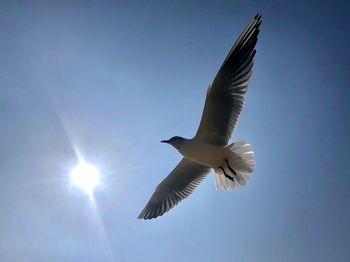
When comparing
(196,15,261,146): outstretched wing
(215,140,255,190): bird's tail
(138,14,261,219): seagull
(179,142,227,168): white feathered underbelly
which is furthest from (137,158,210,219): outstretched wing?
(196,15,261,146): outstretched wing

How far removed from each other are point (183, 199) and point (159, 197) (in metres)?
0.33

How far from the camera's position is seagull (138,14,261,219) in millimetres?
5602

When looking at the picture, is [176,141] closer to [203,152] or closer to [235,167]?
[203,152]

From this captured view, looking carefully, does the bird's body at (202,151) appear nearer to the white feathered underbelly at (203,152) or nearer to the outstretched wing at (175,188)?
the white feathered underbelly at (203,152)

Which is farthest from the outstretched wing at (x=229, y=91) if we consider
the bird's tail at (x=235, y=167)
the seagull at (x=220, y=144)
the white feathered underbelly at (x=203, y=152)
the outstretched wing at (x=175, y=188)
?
the outstretched wing at (x=175, y=188)

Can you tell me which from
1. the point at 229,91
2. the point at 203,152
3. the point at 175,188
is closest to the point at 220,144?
the point at 203,152

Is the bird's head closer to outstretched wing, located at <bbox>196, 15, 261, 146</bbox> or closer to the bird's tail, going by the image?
outstretched wing, located at <bbox>196, 15, 261, 146</bbox>

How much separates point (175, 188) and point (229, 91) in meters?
1.79

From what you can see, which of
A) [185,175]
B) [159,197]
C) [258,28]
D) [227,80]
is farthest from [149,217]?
[258,28]

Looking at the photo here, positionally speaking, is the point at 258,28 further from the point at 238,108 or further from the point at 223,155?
the point at 223,155

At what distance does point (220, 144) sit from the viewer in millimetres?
6129

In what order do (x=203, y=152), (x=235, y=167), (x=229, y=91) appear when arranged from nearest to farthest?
1. (x=229, y=91)
2. (x=203, y=152)
3. (x=235, y=167)

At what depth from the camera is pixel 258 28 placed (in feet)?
17.6

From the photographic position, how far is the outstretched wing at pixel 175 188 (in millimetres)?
6707
